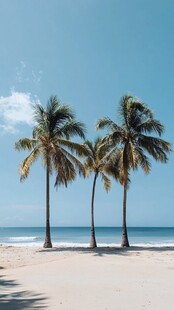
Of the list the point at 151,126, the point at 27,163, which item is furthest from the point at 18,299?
the point at 151,126

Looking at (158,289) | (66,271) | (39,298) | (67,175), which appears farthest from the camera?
(67,175)

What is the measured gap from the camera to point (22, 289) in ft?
28.7

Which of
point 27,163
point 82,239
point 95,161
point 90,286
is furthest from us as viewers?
point 82,239

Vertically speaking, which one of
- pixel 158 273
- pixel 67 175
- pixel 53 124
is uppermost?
pixel 53 124

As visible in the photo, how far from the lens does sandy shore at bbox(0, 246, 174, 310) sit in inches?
282

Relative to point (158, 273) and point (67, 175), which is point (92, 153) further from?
point (158, 273)

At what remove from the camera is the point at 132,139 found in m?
23.3

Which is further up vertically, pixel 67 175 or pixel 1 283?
pixel 67 175

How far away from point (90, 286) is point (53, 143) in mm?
13563

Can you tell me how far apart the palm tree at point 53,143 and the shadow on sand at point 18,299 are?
1280 cm

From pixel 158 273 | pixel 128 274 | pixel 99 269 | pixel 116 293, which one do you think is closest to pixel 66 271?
pixel 99 269

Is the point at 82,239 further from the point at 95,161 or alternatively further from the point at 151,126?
the point at 151,126

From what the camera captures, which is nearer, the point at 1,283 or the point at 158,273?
the point at 1,283

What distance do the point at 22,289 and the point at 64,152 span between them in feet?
45.3
